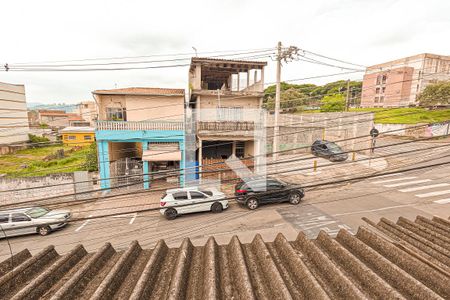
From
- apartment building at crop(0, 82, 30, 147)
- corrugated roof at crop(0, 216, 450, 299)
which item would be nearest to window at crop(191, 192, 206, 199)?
corrugated roof at crop(0, 216, 450, 299)

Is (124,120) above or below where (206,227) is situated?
above

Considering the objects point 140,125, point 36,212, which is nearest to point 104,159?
point 140,125

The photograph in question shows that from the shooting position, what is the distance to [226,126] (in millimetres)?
14273

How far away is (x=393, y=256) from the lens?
2.32 meters

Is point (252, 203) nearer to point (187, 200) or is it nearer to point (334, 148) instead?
point (187, 200)

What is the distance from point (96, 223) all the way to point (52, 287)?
31.1 ft

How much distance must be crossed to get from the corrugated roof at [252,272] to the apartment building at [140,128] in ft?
36.7

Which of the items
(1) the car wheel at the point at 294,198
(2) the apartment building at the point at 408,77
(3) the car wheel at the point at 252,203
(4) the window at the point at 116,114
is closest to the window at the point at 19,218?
(4) the window at the point at 116,114

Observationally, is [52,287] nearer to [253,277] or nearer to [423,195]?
[253,277]

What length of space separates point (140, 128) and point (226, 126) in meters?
5.78

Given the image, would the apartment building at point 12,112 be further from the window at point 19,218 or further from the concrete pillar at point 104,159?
the window at point 19,218

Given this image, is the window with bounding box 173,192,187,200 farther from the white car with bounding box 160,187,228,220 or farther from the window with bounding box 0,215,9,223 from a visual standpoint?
the window with bounding box 0,215,9,223

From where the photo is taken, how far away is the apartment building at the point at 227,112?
14.3 meters

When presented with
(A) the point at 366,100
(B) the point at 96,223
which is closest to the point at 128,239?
(B) the point at 96,223
